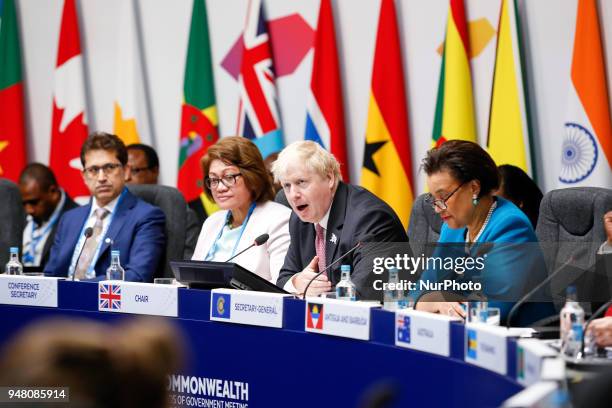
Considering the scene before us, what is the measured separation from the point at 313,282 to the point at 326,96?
107 inches

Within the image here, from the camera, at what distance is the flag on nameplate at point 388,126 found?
626 cm

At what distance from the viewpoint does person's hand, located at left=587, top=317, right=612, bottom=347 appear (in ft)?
9.20

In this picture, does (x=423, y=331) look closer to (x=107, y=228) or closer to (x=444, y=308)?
(x=444, y=308)

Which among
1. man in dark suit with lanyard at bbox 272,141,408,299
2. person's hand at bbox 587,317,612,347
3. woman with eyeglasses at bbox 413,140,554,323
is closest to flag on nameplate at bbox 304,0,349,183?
man in dark suit with lanyard at bbox 272,141,408,299

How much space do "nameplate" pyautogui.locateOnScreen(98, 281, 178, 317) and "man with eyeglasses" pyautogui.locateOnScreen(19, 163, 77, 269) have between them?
252cm

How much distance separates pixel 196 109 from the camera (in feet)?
22.9

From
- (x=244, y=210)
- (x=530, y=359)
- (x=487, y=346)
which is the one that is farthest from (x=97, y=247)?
(x=530, y=359)

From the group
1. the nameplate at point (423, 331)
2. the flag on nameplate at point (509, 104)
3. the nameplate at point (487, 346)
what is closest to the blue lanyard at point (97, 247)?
the flag on nameplate at point (509, 104)

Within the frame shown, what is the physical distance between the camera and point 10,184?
5691 mm

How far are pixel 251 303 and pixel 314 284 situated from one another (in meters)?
0.37

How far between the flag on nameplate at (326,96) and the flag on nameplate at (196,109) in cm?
80

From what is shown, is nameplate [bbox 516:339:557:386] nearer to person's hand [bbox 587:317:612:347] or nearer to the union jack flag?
person's hand [bbox 587:317:612:347]

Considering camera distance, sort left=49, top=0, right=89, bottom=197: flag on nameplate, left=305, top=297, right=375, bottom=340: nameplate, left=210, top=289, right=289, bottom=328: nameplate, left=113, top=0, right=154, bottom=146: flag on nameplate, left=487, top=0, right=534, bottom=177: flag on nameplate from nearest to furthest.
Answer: left=305, top=297, right=375, bottom=340: nameplate
left=210, top=289, right=289, bottom=328: nameplate
left=487, top=0, right=534, bottom=177: flag on nameplate
left=113, top=0, right=154, bottom=146: flag on nameplate
left=49, top=0, right=89, bottom=197: flag on nameplate

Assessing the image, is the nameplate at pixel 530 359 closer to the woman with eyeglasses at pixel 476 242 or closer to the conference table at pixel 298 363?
the conference table at pixel 298 363
